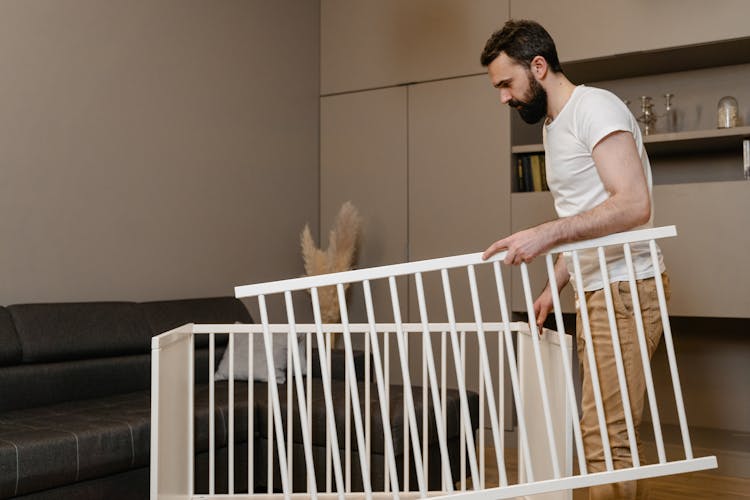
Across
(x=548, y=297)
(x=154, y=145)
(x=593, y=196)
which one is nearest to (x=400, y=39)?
(x=154, y=145)

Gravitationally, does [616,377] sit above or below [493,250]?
below

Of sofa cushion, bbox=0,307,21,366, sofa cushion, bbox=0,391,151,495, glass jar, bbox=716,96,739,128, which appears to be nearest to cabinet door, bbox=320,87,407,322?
glass jar, bbox=716,96,739,128

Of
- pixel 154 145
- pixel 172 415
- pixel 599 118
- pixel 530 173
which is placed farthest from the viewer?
pixel 530 173

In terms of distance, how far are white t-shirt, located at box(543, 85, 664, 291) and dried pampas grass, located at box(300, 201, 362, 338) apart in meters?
2.69

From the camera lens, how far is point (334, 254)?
4750 mm

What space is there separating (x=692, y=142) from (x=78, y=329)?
2.98 meters

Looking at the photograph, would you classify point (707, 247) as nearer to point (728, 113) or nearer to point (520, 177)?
point (728, 113)

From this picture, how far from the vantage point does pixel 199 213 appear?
4.30 meters

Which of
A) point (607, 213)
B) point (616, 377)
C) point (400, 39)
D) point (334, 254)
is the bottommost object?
point (616, 377)

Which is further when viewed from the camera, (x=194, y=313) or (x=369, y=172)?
(x=369, y=172)

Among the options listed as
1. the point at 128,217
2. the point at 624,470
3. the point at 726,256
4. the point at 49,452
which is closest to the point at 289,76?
the point at 128,217

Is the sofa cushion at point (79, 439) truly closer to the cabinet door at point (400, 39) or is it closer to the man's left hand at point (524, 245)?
the man's left hand at point (524, 245)

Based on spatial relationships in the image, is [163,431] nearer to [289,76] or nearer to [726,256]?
[726,256]

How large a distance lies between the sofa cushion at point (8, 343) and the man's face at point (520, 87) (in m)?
2.01
